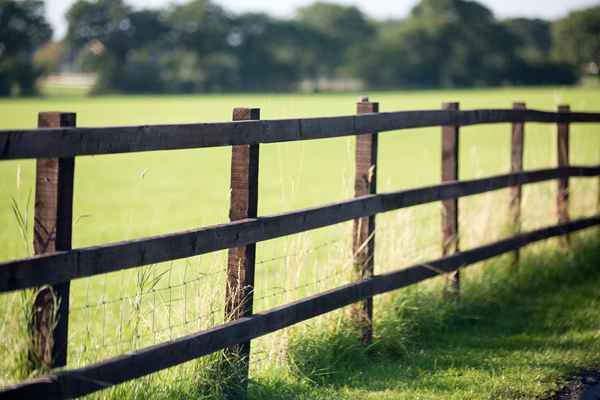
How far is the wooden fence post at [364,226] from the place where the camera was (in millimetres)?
6086

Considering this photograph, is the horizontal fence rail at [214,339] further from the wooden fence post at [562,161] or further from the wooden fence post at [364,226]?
the wooden fence post at [562,161]

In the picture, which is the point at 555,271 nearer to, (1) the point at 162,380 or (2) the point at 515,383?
(2) the point at 515,383

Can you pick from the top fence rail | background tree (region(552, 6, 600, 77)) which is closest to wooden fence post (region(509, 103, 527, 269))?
the top fence rail

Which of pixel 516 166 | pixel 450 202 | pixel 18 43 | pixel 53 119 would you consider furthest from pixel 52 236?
pixel 18 43

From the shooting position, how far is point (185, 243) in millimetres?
4230

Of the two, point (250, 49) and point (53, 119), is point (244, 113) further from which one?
point (250, 49)

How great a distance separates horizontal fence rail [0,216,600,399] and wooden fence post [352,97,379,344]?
0.15 m

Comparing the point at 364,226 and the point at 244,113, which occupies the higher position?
the point at 244,113

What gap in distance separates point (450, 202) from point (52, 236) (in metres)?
4.57

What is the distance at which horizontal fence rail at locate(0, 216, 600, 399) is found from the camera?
3.55m

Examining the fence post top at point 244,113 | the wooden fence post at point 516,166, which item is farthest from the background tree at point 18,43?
the fence post top at point 244,113

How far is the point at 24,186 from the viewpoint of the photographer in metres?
22.0

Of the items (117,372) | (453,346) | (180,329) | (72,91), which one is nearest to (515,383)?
(453,346)

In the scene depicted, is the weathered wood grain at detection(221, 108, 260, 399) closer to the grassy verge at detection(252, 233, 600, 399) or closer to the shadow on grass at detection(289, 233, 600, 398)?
the grassy verge at detection(252, 233, 600, 399)
